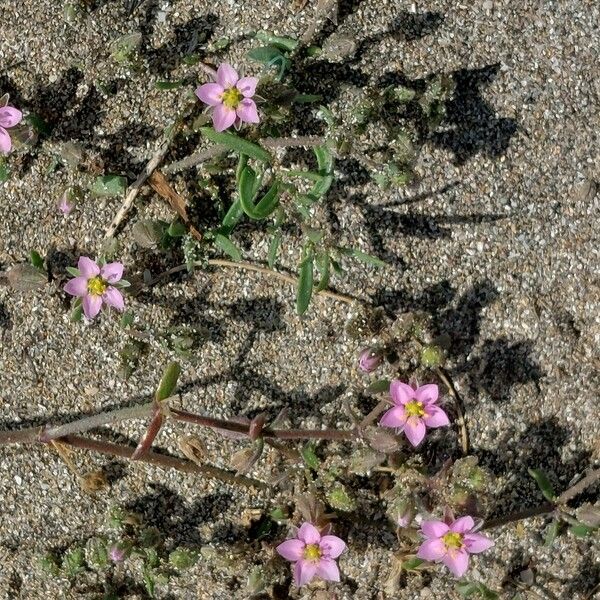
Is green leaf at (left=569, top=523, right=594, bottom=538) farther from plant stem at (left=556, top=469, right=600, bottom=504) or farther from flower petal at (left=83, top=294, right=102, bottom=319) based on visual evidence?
flower petal at (left=83, top=294, right=102, bottom=319)

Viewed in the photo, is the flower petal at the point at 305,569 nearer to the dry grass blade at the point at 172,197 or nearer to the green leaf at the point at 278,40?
the dry grass blade at the point at 172,197

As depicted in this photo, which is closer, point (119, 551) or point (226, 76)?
point (226, 76)

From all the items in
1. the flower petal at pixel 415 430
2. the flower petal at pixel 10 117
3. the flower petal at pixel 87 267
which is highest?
the flower petal at pixel 10 117

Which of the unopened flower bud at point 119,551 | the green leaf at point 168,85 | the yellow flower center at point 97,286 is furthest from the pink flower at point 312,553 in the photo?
the green leaf at point 168,85

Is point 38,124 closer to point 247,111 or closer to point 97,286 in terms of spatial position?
point 97,286

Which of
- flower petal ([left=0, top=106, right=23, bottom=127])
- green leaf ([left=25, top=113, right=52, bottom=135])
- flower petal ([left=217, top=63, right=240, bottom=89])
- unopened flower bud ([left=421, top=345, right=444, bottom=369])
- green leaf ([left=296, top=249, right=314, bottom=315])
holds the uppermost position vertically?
green leaf ([left=25, top=113, right=52, bottom=135])

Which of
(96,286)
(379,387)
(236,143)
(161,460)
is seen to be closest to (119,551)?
(161,460)

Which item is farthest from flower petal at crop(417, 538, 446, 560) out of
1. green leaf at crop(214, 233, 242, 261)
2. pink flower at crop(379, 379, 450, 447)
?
green leaf at crop(214, 233, 242, 261)
